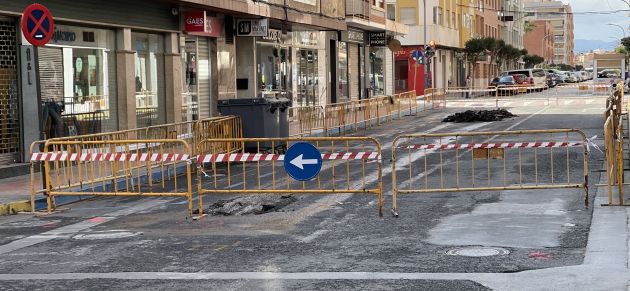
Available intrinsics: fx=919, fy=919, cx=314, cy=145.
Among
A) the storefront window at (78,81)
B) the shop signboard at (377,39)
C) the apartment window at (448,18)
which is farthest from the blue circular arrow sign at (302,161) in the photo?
the apartment window at (448,18)

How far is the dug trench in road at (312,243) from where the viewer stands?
8367 millimetres

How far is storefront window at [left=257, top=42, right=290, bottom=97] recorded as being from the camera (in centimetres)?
3172

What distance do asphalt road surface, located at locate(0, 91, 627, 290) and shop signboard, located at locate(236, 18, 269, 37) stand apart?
15.3 meters

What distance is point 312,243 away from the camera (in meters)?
9.53

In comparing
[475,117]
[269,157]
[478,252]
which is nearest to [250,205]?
[269,157]

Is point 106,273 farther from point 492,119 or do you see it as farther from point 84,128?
point 492,119

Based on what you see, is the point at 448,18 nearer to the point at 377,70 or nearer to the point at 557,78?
the point at 557,78

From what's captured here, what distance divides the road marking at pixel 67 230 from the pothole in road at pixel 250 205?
1174mm

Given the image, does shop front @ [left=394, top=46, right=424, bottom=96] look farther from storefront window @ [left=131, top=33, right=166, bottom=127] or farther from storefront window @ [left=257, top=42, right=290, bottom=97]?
storefront window @ [left=131, top=33, right=166, bottom=127]

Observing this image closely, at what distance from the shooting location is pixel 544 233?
969 cm

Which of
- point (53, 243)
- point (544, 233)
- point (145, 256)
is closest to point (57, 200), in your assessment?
point (53, 243)

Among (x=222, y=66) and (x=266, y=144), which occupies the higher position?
(x=222, y=66)

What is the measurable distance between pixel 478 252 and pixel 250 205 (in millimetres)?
4283

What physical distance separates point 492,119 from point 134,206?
21538 mm
